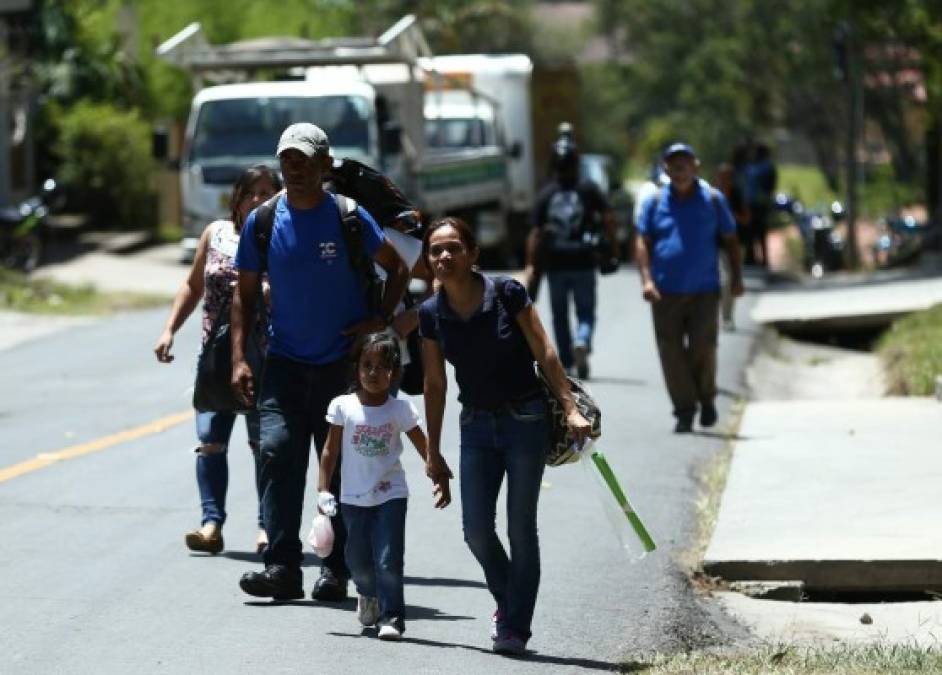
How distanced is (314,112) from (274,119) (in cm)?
50

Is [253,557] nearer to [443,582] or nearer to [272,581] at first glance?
[443,582]

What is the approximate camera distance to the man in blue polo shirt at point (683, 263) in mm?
13469

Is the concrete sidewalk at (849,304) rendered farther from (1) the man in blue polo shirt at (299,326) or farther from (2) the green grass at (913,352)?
(1) the man in blue polo shirt at (299,326)

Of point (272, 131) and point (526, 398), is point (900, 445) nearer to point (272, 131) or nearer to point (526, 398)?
point (526, 398)

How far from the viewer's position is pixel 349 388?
806 centimetres

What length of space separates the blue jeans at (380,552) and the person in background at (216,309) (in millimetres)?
1141

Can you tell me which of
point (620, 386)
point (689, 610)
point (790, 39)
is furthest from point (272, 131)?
point (790, 39)

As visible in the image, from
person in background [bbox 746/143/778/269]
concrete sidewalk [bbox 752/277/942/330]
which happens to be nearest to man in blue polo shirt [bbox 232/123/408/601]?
concrete sidewalk [bbox 752/277/942/330]

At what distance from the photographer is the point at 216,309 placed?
30.3 ft

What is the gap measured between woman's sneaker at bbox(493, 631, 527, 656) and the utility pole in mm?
25856

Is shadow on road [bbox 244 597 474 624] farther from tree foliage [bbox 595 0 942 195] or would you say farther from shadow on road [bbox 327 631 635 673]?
tree foliage [bbox 595 0 942 195]

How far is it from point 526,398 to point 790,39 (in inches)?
1784

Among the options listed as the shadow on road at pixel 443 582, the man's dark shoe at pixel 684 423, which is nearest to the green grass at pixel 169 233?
the man's dark shoe at pixel 684 423

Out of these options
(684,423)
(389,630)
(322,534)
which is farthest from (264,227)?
(684,423)
